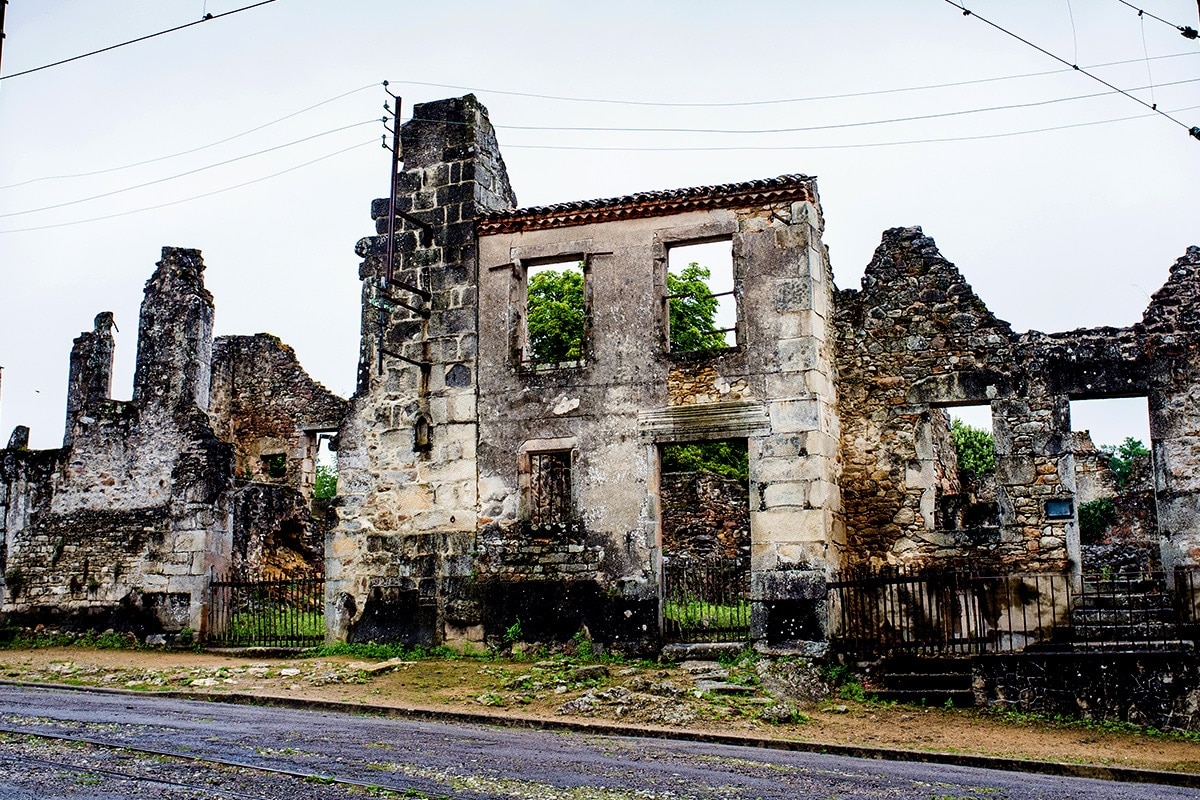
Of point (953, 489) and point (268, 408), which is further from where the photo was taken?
point (268, 408)

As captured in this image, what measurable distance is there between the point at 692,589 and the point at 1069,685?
883 cm

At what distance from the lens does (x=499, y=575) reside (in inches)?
690

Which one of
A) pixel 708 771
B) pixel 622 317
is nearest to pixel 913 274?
pixel 622 317

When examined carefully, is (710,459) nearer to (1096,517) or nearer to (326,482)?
(1096,517)

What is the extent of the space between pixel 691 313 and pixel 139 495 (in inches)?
593

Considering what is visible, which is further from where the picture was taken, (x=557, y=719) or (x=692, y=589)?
(x=692, y=589)

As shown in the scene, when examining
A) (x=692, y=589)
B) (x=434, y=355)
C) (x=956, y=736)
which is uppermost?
(x=434, y=355)

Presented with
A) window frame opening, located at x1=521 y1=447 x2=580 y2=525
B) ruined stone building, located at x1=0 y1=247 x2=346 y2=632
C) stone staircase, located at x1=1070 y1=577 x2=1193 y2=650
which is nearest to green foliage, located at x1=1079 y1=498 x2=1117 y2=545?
window frame opening, located at x1=521 y1=447 x2=580 y2=525

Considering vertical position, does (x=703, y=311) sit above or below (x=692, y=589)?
above

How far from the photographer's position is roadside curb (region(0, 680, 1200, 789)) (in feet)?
36.1

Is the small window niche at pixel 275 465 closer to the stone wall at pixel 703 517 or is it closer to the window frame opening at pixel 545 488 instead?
the window frame opening at pixel 545 488

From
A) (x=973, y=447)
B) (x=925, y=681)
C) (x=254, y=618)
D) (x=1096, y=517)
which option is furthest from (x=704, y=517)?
(x=973, y=447)

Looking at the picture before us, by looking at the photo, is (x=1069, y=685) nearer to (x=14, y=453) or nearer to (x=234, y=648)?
(x=234, y=648)

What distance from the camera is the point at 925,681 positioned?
1511 cm
